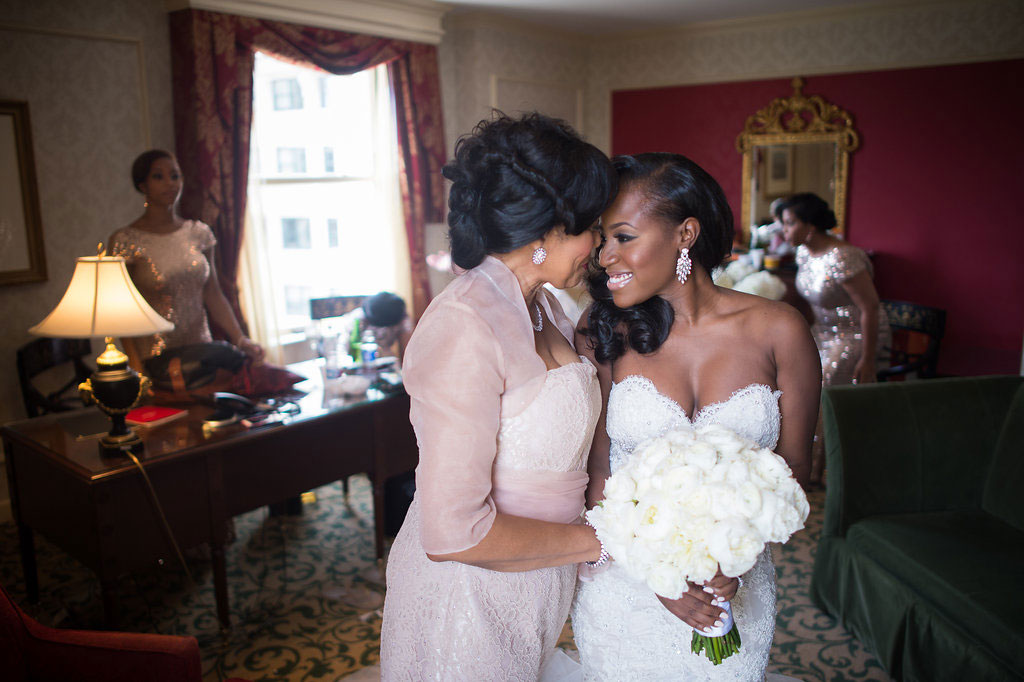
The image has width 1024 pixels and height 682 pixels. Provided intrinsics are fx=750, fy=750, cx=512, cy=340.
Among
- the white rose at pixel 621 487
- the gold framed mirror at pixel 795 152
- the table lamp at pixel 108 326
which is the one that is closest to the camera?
the white rose at pixel 621 487

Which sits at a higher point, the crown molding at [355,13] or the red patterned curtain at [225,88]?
the crown molding at [355,13]

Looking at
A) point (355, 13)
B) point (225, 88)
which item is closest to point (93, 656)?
point (225, 88)

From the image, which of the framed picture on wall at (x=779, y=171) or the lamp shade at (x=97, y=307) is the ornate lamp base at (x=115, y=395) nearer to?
the lamp shade at (x=97, y=307)

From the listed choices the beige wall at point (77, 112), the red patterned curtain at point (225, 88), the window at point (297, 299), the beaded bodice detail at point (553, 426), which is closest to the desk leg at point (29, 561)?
the beige wall at point (77, 112)

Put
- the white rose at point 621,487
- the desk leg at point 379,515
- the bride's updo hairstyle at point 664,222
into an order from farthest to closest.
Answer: the desk leg at point 379,515
the bride's updo hairstyle at point 664,222
the white rose at point 621,487

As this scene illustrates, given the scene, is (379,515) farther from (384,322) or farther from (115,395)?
(115,395)

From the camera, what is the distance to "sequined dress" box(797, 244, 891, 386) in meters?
4.60

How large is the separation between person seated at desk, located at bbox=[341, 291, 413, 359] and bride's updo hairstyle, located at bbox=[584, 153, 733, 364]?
226 centimetres

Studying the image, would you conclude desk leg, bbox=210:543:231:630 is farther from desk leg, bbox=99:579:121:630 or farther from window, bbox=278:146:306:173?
window, bbox=278:146:306:173

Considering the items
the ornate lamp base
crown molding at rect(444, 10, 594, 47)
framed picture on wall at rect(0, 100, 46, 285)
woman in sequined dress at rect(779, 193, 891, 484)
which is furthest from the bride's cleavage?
crown molding at rect(444, 10, 594, 47)

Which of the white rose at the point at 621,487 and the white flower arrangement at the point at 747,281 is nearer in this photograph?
the white rose at the point at 621,487

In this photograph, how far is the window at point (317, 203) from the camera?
5.57 meters

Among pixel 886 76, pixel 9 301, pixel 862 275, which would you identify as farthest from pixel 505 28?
pixel 9 301

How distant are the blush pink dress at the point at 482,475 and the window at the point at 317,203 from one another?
414cm
